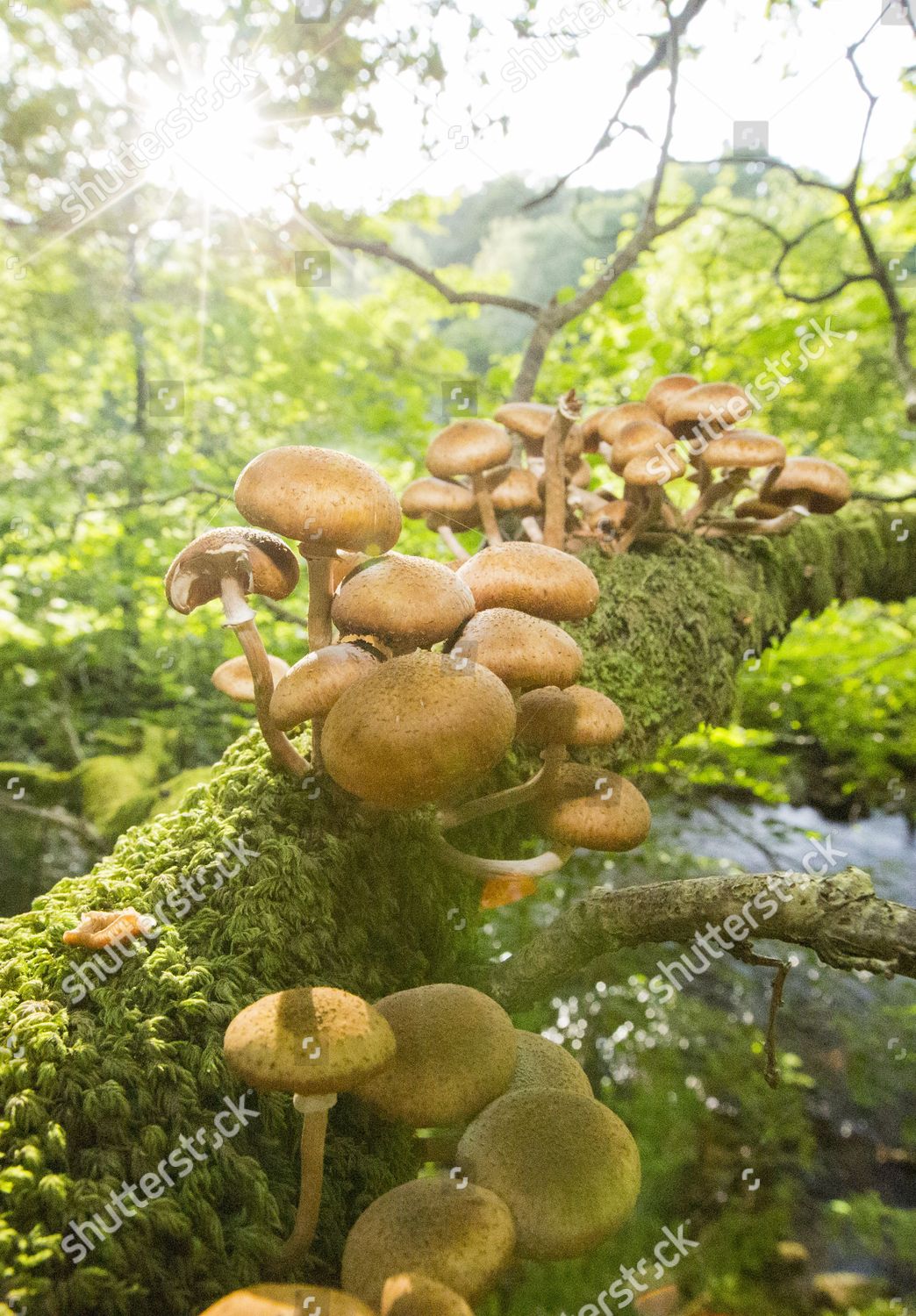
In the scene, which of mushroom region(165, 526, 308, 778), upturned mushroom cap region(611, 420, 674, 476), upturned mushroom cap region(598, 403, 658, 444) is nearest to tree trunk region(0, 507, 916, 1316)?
mushroom region(165, 526, 308, 778)

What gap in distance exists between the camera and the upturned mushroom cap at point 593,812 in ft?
7.45

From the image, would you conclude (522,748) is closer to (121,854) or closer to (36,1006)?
(121,854)

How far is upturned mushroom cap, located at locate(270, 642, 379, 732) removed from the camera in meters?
1.95

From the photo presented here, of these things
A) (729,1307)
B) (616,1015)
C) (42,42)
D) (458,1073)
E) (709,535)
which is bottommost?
(616,1015)

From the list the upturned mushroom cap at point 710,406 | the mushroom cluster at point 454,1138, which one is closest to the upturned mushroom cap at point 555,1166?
the mushroom cluster at point 454,1138

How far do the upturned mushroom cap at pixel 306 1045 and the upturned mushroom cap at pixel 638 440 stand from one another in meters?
2.94

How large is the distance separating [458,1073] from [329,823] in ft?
2.80

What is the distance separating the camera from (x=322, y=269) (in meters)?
6.61

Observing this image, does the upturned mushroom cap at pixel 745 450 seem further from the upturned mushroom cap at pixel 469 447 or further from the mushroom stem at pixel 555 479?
the upturned mushroom cap at pixel 469 447

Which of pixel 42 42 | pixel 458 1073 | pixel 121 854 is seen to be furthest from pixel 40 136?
pixel 458 1073

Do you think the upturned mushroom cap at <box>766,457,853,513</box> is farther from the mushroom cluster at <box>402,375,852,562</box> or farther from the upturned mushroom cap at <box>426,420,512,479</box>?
the upturned mushroom cap at <box>426,420,512,479</box>
